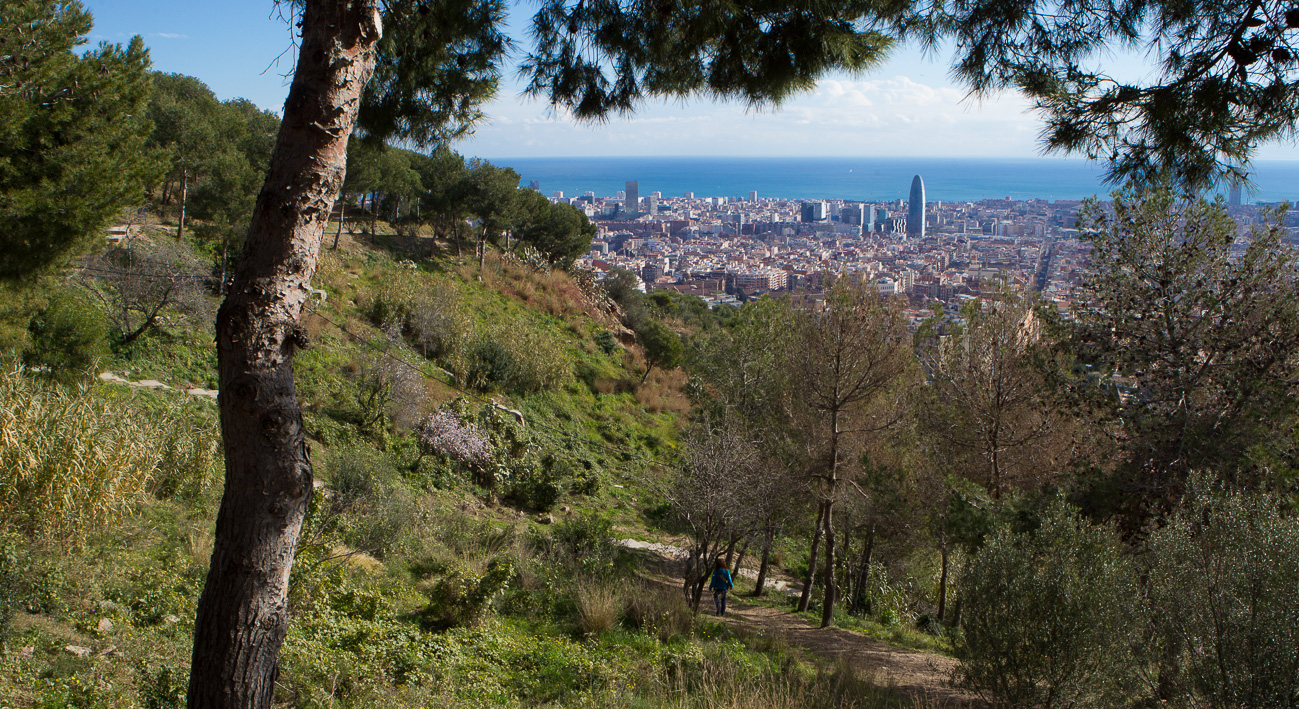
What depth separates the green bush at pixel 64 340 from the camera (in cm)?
859

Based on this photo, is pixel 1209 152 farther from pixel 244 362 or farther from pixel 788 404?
pixel 788 404

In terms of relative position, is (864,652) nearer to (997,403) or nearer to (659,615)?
(659,615)

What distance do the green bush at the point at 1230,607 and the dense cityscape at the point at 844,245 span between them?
7.39ft

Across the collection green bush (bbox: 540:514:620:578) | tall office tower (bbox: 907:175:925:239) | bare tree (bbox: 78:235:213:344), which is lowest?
green bush (bbox: 540:514:620:578)

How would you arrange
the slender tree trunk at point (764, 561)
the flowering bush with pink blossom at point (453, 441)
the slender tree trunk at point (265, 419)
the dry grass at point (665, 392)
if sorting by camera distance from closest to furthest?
the slender tree trunk at point (265, 419)
the slender tree trunk at point (764, 561)
the flowering bush with pink blossom at point (453, 441)
the dry grass at point (665, 392)

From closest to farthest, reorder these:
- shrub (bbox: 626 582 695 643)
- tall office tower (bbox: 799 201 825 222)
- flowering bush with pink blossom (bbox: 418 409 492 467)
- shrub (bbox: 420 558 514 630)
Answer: shrub (bbox: 420 558 514 630)
shrub (bbox: 626 582 695 643)
flowering bush with pink blossom (bbox: 418 409 492 467)
tall office tower (bbox: 799 201 825 222)

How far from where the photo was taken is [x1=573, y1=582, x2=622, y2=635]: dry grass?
6.57 meters

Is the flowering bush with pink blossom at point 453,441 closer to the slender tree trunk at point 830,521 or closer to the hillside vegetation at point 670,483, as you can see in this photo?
the hillside vegetation at point 670,483

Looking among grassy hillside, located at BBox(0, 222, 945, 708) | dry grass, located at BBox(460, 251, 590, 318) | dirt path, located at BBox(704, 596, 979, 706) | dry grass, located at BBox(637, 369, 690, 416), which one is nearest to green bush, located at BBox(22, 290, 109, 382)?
grassy hillside, located at BBox(0, 222, 945, 708)

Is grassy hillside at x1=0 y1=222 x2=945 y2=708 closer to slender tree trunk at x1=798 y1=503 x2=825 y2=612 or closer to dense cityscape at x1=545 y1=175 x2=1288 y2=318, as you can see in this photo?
Answer: slender tree trunk at x1=798 y1=503 x2=825 y2=612

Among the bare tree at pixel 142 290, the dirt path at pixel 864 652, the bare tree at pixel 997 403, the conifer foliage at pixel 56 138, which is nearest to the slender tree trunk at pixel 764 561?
the dirt path at pixel 864 652

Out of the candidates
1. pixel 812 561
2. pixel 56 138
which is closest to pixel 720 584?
pixel 812 561

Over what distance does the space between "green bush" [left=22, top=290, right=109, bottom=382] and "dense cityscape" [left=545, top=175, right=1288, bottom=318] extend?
1031 cm

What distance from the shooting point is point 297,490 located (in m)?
2.61
